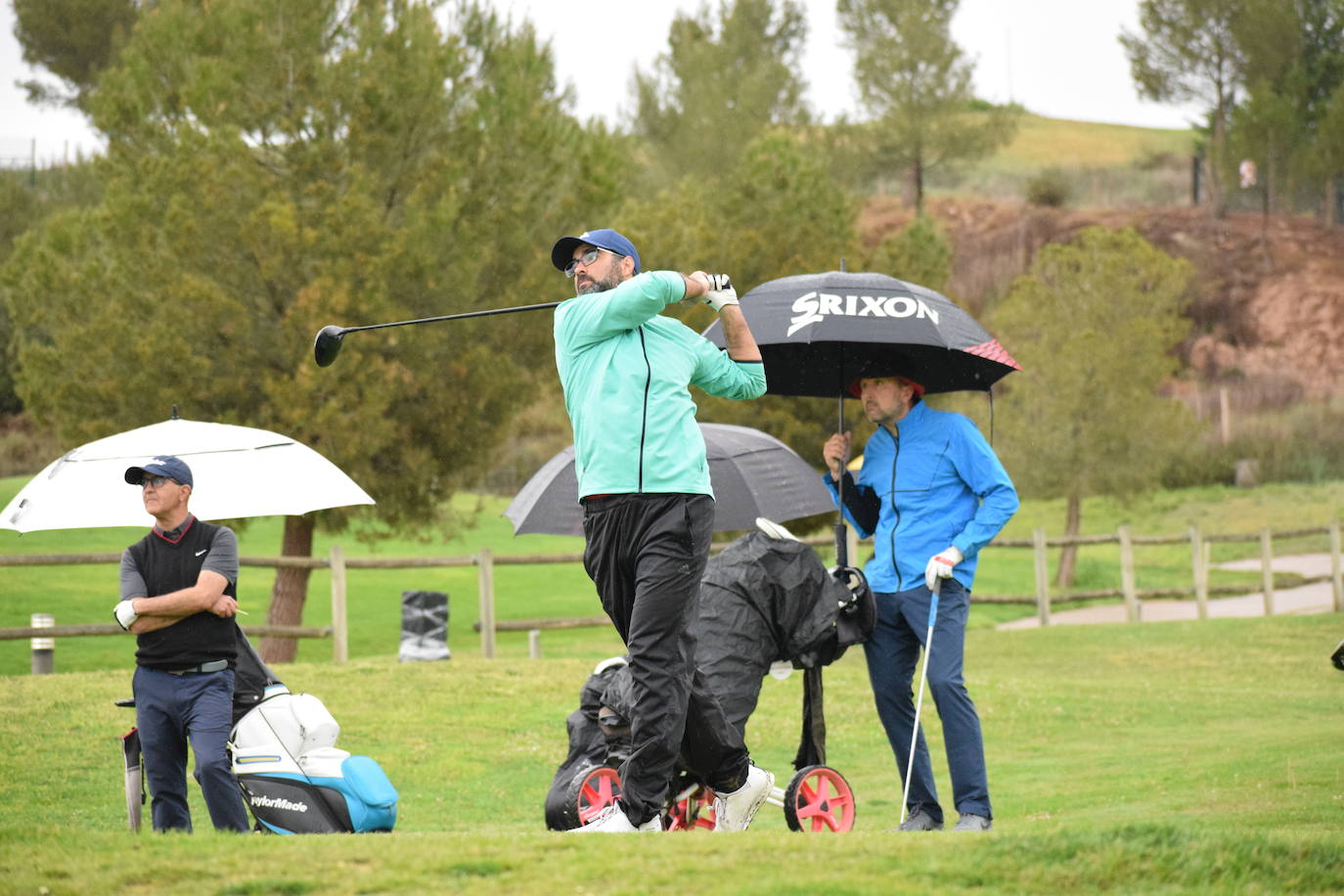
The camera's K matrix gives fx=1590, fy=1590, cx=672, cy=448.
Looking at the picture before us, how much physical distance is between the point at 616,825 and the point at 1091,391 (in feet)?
87.0

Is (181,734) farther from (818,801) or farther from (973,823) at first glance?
(973,823)

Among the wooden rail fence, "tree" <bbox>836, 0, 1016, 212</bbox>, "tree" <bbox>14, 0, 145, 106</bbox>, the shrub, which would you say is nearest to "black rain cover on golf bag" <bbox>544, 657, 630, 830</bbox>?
the wooden rail fence

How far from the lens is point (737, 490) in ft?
29.4

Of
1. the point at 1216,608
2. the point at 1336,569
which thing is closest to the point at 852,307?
the point at 1336,569

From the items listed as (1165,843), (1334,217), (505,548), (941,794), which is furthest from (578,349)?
(1334,217)

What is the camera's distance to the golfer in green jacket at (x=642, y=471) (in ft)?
17.3

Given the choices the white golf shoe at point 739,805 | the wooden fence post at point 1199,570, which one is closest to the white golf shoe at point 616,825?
the white golf shoe at point 739,805

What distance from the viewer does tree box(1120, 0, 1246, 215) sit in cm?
5809

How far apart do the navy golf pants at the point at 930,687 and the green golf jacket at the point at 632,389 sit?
1.65m

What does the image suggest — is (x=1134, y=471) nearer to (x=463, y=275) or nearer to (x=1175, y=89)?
(x=463, y=275)

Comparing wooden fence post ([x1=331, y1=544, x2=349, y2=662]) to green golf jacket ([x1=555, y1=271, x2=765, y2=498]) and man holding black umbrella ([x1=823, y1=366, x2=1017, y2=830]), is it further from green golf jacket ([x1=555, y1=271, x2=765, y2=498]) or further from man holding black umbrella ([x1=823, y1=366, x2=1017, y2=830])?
green golf jacket ([x1=555, y1=271, x2=765, y2=498])

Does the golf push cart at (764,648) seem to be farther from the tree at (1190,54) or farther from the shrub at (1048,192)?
the shrub at (1048,192)

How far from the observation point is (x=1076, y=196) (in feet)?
245

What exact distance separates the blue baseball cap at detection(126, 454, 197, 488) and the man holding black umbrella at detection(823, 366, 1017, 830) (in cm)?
264
